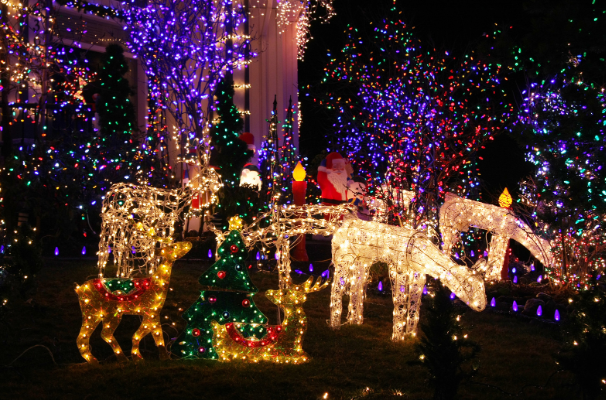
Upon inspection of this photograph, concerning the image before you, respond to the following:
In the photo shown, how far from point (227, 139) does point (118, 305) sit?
10440mm

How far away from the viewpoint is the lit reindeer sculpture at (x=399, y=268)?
19.7 feet

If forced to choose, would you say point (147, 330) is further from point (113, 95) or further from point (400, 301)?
point (113, 95)

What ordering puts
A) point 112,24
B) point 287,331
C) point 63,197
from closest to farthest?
point 287,331, point 63,197, point 112,24

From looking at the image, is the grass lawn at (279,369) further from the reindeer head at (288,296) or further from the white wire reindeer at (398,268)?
the reindeer head at (288,296)

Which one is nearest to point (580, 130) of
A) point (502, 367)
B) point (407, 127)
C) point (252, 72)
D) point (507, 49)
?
point (507, 49)

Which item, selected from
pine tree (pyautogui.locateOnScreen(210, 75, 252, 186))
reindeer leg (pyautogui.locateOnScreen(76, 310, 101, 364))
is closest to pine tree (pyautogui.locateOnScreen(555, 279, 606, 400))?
reindeer leg (pyautogui.locateOnScreen(76, 310, 101, 364))

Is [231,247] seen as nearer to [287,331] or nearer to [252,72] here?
[287,331]

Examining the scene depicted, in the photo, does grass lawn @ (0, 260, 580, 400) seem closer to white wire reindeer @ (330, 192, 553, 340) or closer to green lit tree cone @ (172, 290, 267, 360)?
green lit tree cone @ (172, 290, 267, 360)

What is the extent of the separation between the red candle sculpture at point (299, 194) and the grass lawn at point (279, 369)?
4.48 m

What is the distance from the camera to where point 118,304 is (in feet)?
18.3

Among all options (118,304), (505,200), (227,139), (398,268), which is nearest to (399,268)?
(398,268)

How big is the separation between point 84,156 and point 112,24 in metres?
8.33

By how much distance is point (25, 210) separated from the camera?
1280 centimetres

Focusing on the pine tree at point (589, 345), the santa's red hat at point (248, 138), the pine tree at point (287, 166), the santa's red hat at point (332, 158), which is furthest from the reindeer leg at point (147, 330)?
the santa's red hat at point (248, 138)
